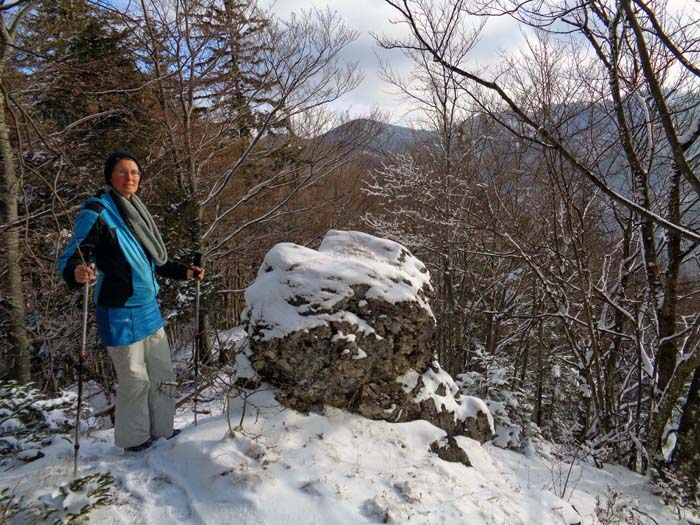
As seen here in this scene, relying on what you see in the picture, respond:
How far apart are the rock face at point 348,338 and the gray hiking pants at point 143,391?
72cm

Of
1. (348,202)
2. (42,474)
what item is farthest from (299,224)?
(42,474)

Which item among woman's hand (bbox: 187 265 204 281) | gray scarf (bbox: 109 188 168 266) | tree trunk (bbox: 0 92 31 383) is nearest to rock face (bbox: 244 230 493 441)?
woman's hand (bbox: 187 265 204 281)

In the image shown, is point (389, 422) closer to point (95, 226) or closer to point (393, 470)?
point (393, 470)

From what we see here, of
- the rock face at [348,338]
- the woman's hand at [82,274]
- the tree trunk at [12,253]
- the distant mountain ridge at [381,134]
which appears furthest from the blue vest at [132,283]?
the distant mountain ridge at [381,134]

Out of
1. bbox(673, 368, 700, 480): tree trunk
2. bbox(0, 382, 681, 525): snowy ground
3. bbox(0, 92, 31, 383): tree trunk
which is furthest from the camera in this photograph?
bbox(0, 92, 31, 383): tree trunk

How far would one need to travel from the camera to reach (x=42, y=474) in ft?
7.51

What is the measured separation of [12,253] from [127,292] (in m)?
3.89

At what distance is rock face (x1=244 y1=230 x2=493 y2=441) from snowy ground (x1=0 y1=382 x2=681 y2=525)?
204 mm

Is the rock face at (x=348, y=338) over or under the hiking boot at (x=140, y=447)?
over

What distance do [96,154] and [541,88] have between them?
26.9ft

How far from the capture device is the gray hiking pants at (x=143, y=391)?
2.50 meters

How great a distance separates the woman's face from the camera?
8.29ft

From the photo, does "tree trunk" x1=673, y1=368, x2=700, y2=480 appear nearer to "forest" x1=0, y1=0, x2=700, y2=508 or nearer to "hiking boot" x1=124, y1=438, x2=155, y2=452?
"forest" x1=0, y1=0, x2=700, y2=508

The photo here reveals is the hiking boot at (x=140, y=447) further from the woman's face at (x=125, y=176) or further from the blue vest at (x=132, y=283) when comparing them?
the woman's face at (x=125, y=176)
